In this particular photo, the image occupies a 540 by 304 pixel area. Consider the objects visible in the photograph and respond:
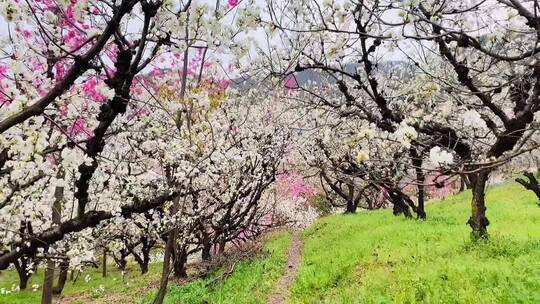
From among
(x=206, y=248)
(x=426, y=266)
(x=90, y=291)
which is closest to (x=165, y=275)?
(x=426, y=266)

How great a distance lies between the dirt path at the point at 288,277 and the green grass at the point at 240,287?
0.19 metres

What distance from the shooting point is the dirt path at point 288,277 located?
12.9 meters

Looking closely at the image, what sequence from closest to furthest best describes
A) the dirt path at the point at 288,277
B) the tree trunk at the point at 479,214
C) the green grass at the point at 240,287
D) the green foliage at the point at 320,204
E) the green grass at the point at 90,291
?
1. the tree trunk at the point at 479,214
2. the dirt path at the point at 288,277
3. the green grass at the point at 240,287
4. the green grass at the point at 90,291
5. the green foliage at the point at 320,204

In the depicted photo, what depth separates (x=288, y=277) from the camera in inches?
607

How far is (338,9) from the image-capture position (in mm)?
7688

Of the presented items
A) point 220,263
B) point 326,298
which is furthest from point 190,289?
point 326,298

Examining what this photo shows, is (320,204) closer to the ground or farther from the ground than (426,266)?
farther from the ground

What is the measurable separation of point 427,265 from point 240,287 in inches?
266

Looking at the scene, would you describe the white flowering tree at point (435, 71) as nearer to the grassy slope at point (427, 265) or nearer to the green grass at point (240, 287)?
the grassy slope at point (427, 265)

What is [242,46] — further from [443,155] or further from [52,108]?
[443,155]

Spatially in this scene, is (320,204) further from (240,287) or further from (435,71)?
(435,71)

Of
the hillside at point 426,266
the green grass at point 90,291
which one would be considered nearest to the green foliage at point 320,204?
the green grass at point 90,291

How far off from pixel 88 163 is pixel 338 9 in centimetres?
471

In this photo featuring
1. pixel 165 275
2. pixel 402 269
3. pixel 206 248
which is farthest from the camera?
pixel 206 248
